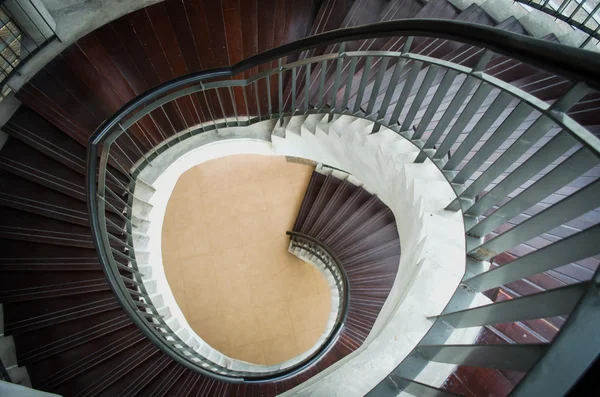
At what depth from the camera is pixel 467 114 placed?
95.7 inches

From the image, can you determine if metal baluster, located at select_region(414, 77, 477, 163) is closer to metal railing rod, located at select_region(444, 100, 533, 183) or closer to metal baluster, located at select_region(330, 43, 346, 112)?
metal railing rod, located at select_region(444, 100, 533, 183)

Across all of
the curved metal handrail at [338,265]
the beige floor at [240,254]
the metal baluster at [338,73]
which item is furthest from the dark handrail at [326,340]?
the metal baluster at [338,73]

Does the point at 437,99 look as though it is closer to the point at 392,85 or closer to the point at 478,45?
the point at 392,85

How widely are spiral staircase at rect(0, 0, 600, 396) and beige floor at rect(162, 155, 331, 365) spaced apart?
195cm

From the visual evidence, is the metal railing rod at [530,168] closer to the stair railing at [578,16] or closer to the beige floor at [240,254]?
the stair railing at [578,16]

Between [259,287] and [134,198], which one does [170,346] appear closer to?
[134,198]

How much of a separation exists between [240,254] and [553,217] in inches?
288

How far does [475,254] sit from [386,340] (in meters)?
1.18

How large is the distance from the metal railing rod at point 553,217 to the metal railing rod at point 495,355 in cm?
59

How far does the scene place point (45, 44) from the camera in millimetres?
4477

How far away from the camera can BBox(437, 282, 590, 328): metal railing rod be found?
4.15 ft

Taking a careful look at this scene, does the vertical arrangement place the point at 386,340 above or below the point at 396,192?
below

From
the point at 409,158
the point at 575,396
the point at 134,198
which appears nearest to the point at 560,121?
the point at 575,396

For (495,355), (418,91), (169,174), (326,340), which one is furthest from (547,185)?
(326,340)
